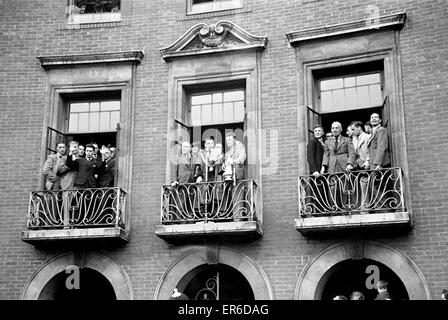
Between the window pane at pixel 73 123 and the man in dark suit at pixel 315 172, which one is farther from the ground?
the window pane at pixel 73 123

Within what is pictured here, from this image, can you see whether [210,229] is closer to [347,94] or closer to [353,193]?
[353,193]

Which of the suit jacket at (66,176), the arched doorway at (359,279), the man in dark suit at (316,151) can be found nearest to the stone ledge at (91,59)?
the suit jacket at (66,176)

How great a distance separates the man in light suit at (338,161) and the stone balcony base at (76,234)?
3.74 m

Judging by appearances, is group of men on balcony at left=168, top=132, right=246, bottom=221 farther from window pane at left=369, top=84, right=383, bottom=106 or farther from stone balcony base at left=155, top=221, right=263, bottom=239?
window pane at left=369, top=84, right=383, bottom=106

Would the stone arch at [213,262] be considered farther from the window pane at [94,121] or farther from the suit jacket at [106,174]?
the window pane at [94,121]

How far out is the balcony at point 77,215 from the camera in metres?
13.0

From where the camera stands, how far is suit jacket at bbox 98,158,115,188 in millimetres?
13648

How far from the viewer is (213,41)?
46.0 feet

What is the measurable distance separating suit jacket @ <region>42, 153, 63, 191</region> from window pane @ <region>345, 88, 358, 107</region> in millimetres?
5438

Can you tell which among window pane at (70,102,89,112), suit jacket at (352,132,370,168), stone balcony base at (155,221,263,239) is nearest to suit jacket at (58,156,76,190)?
window pane at (70,102,89,112)

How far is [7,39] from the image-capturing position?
14.9 meters

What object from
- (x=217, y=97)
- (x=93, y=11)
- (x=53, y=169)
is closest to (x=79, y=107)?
(x=53, y=169)

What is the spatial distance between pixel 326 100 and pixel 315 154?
1.38 meters
